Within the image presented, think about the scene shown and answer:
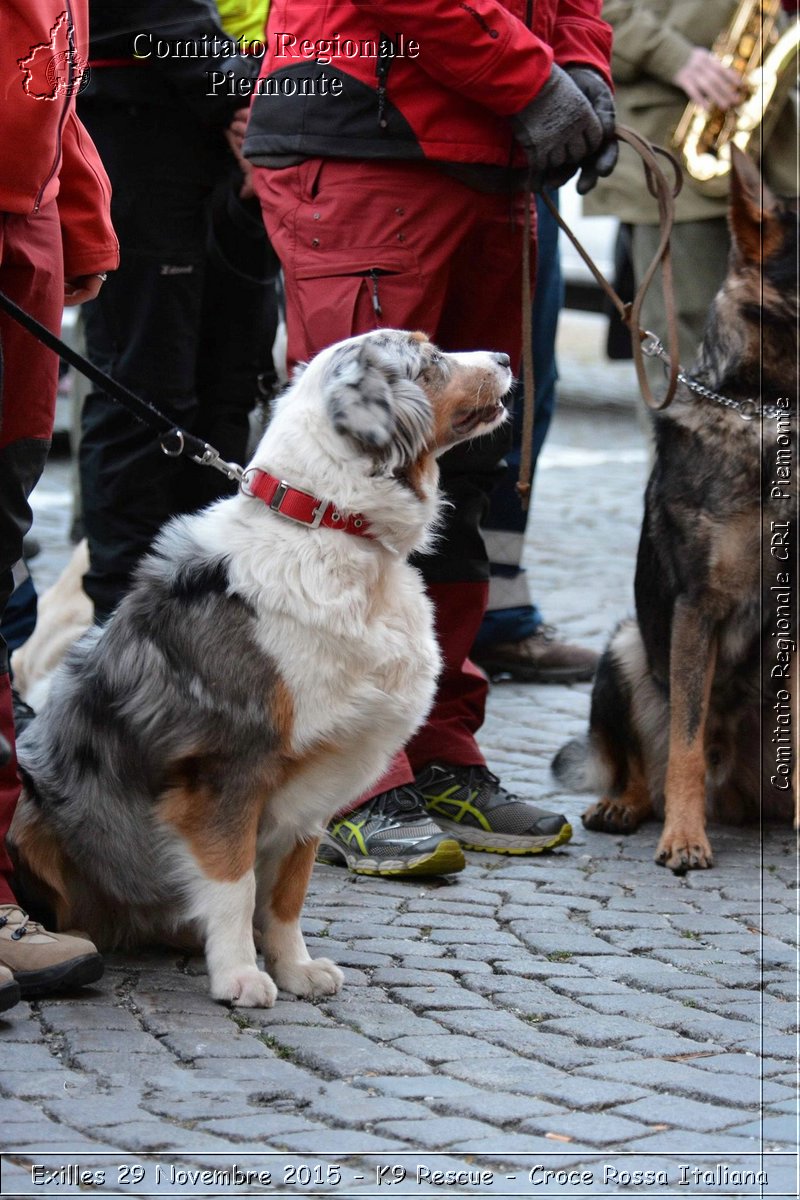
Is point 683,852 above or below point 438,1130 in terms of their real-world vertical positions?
below

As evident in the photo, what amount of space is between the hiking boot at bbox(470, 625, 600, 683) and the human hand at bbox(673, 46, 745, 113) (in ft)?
7.32

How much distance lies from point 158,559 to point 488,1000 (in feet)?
4.01

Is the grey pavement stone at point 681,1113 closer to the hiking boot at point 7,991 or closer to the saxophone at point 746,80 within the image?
the hiking boot at point 7,991

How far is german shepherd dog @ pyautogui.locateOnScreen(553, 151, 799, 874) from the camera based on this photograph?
4570 mm

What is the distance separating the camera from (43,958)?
333cm

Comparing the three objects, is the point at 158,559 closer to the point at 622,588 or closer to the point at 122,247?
the point at 122,247

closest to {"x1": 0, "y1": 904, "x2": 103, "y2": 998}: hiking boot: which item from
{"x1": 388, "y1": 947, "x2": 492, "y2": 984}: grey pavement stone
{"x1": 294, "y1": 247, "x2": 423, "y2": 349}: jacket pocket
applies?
{"x1": 388, "y1": 947, "x2": 492, "y2": 984}: grey pavement stone

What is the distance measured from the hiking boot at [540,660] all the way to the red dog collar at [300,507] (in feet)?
10.6

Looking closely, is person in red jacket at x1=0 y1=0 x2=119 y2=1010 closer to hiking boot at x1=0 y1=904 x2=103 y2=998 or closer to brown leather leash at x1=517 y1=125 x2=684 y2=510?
hiking boot at x1=0 y1=904 x2=103 y2=998

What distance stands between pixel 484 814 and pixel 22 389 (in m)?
1.99

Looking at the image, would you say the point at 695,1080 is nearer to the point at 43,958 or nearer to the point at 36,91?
the point at 43,958

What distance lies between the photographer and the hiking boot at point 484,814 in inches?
181

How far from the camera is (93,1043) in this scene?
3.11m

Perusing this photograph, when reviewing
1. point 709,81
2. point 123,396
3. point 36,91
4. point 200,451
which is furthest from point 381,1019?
point 709,81
